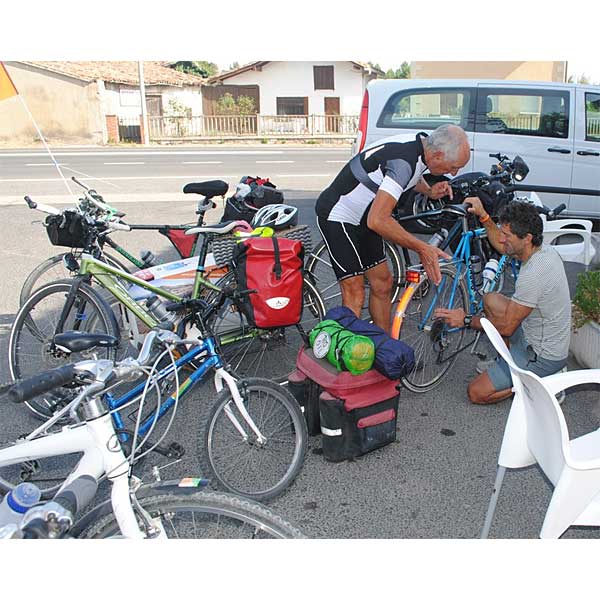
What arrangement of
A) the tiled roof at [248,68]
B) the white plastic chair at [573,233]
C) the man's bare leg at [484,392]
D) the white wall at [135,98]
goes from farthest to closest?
the tiled roof at [248,68], the white wall at [135,98], the white plastic chair at [573,233], the man's bare leg at [484,392]

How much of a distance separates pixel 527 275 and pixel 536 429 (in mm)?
1490

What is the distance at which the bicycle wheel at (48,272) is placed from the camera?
4.54 meters

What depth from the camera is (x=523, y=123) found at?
28.1 ft

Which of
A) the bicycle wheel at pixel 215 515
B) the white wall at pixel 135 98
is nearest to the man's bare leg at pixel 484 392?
the bicycle wheel at pixel 215 515

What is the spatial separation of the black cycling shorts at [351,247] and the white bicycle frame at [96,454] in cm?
261

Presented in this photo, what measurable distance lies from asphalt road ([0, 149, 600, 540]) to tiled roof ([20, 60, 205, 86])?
31364mm

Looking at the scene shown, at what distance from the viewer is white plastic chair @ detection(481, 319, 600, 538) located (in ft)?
7.16

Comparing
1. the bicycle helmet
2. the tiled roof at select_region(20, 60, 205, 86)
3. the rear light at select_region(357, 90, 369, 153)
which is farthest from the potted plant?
the tiled roof at select_region(20, 60, 205, 86)

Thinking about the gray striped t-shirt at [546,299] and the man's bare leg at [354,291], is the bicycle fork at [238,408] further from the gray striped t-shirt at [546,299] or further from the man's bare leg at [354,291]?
the gray striped t-shirt at [546,299]


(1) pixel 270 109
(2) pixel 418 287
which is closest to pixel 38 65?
(1) pixel 270 109

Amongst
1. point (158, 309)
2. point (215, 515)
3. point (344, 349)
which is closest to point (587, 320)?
point (344, 349)

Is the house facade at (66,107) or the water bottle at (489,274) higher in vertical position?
the house facade at (66,107)

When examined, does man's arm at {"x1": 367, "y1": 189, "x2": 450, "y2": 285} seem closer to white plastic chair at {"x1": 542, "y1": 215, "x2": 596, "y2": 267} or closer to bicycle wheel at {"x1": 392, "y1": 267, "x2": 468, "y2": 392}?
bicycle wheel at {"x1": 392, "y1": 267, "x2": 468, "y2": 392}

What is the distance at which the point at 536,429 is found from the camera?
2.49 metres
